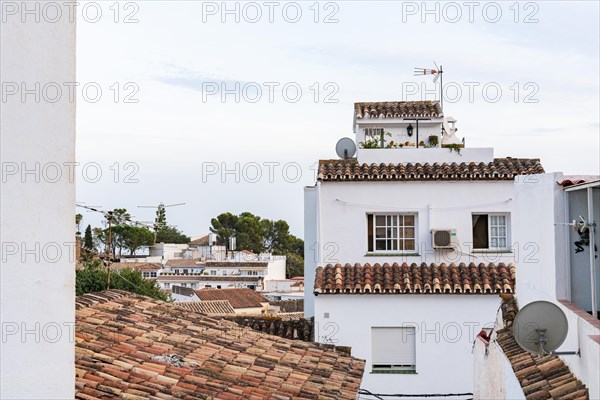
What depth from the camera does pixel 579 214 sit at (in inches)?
331

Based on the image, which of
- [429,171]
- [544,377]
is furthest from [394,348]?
[544,377]

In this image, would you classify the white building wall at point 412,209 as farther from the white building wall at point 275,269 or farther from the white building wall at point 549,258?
the white building wall at point 275,269

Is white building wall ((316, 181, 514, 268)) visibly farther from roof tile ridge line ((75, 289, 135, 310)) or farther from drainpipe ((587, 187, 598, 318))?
drainpipe ((587, 187, 598, 318))

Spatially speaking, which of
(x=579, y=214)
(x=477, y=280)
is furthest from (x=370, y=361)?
(x=579, y=214)

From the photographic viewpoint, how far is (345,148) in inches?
834

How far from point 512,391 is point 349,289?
841cm

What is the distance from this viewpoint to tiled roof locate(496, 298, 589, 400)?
23.4 ft

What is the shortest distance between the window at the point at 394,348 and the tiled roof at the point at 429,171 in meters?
3.63

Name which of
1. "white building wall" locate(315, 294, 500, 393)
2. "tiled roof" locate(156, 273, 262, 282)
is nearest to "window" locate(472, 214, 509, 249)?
"white building wall" locate(315, 294, 500, 393)

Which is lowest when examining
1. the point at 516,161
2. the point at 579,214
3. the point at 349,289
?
the point at 349,289

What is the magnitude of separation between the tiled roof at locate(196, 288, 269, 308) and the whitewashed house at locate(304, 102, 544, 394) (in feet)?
85.1

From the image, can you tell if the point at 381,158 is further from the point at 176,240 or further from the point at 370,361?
the point at 176,240

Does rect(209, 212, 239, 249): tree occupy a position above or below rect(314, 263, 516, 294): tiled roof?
above

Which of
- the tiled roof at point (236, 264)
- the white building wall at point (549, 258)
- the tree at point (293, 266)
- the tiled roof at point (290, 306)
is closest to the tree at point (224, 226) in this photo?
the tree at point (293, 266)
